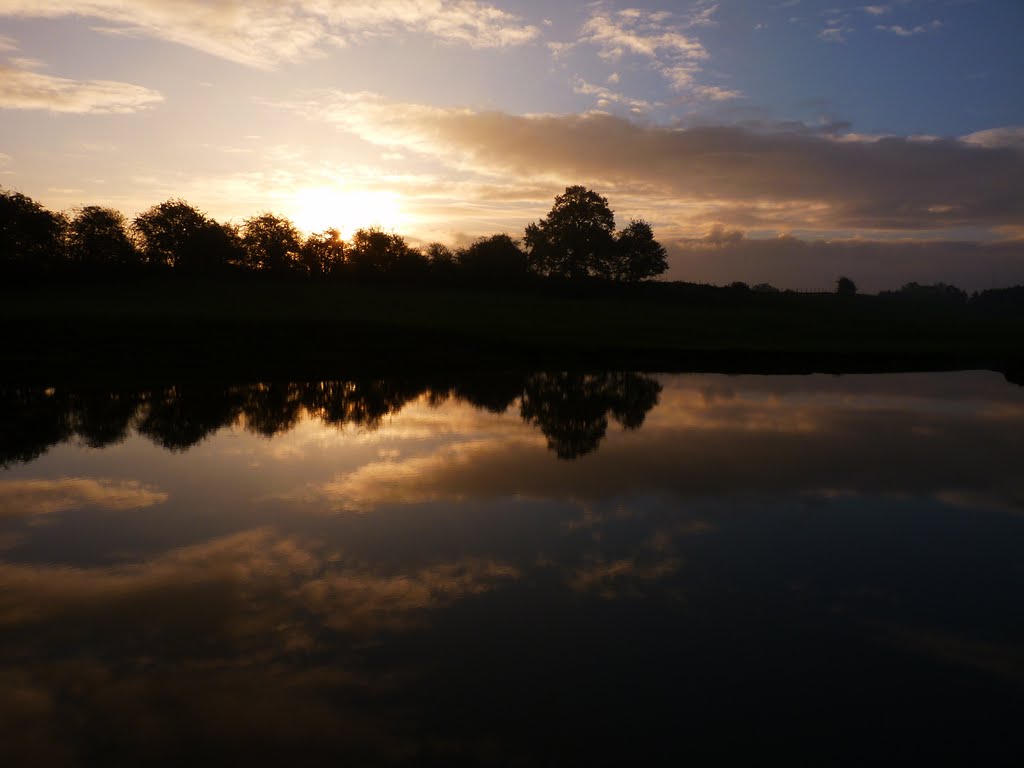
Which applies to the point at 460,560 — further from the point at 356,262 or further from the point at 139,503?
the point at 356,262

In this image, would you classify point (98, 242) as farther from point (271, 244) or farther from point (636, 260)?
point (636, 260)

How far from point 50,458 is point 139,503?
238 inches

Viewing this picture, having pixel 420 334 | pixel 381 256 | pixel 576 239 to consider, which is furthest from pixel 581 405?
pixel 576 239

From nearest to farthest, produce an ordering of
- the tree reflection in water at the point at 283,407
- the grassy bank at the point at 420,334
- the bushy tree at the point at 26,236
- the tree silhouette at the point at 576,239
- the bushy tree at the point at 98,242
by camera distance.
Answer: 1. the tree reflection in water at the point at 283,407
2. the grassy bank at the point at 420,334
3. the bushy tree at the point at 26,236
4. the bushy tree at the point at 98,242
5. the tree silhouette at the point at 576,239

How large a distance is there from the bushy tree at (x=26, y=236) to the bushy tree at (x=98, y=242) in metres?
2.57

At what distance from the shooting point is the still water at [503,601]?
7137 millimetres

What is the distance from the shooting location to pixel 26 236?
7956 cm

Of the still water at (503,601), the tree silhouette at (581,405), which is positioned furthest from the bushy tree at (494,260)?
the still water at (503,601)

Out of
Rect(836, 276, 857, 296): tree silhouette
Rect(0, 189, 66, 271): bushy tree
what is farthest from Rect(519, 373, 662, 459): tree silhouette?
Rect(836, 276, 857, 296): tree silhouette

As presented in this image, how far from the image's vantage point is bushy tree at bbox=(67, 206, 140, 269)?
8500 cm

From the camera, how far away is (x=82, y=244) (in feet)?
282

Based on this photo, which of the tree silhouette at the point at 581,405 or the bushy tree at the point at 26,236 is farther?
the bushy tree at the point at 26,236

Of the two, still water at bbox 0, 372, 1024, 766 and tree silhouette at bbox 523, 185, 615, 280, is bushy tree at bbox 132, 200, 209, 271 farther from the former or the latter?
still water at bbox 0, 372, 1024, 766

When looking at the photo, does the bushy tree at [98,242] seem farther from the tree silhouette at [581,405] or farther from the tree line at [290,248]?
the tree silhouette at [581,405]
